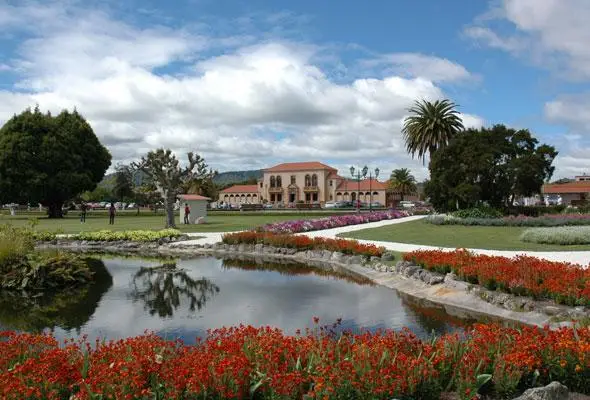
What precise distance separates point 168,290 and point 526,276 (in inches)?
351

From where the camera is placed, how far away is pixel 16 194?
52125 mm

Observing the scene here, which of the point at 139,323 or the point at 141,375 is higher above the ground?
the point at 141,375

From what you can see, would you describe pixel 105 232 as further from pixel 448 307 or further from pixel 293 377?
pixel 293 377

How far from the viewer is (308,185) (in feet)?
382

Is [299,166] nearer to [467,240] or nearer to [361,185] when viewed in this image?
[361,185]

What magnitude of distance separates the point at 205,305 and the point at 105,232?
53.2 ft

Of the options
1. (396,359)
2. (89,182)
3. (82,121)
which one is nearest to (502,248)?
(396,359)

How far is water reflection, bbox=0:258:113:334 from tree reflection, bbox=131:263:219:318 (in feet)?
3.39

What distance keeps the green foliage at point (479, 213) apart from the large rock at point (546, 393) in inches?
1322

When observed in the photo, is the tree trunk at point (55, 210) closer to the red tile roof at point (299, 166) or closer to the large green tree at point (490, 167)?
the large green tree at point (490, 167)

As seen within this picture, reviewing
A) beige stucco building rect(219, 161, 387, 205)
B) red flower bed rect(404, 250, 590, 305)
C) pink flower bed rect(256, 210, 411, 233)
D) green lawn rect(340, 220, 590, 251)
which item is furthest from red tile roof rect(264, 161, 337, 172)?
red flower bed rect(404, 250, 590, 305)

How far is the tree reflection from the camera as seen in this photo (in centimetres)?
1169

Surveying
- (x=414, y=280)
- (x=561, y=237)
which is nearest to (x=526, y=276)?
(x=414, y=280)

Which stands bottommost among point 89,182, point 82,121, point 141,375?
point 141,375
